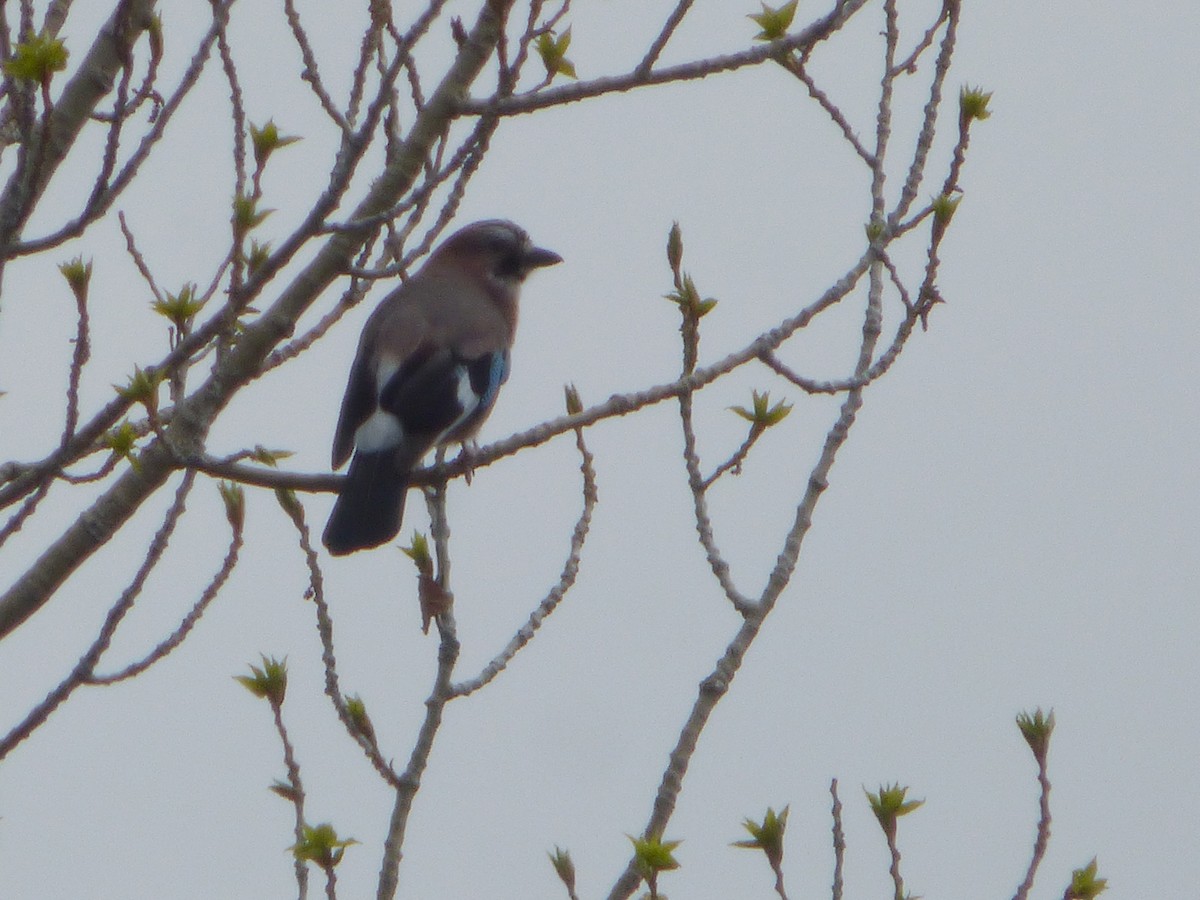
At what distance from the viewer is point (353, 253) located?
12.0 ft

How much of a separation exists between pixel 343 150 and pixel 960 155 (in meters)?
1.98

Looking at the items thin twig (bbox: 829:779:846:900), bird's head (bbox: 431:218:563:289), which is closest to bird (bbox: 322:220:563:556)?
bird's head (bbox: 431:218:563:289)

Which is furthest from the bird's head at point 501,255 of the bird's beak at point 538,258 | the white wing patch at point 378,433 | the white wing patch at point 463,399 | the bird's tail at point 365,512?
the bird's tail at point 365,512

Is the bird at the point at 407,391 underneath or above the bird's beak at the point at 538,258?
underneath

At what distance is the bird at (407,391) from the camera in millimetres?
5676

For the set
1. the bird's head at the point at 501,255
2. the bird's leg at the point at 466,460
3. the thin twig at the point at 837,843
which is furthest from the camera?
the bird's head at the point at 501,255

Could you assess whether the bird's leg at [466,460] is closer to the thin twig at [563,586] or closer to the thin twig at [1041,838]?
the thin twig at [563,586]

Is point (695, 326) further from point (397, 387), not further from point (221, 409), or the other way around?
point (397, 387)

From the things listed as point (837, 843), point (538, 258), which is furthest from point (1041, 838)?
point (538, 258)

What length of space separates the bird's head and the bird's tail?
2581 mm

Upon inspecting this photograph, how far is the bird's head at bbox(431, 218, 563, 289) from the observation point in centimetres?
822

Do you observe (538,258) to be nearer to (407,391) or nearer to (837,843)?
(407,391)

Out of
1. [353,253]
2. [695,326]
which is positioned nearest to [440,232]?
[353,253]

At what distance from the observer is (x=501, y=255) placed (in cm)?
827
